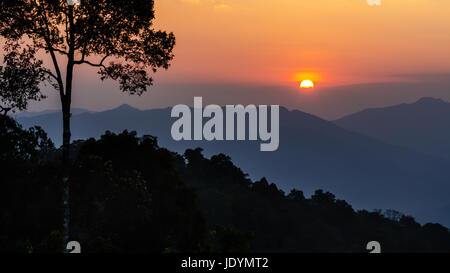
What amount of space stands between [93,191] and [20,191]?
7.99m

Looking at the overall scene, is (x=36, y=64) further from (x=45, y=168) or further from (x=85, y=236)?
(x=85, y=236)

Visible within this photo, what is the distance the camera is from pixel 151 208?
4672 centimetres

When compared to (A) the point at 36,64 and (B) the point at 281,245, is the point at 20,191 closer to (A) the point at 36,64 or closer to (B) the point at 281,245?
(A) the point at 36,64

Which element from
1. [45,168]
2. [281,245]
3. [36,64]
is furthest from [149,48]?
[281,245]

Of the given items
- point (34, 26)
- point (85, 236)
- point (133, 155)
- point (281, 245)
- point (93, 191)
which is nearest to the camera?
point (34, 26)

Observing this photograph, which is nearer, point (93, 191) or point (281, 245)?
point (93, 191)

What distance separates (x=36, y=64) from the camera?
29.1 meters

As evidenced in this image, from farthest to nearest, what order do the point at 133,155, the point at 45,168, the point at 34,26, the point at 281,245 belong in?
the point at 281,245, the point at 133,155, the point at 45,168, the point at 34,26

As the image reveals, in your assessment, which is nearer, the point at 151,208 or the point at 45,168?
the point at 45,168

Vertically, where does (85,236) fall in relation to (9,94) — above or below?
below
